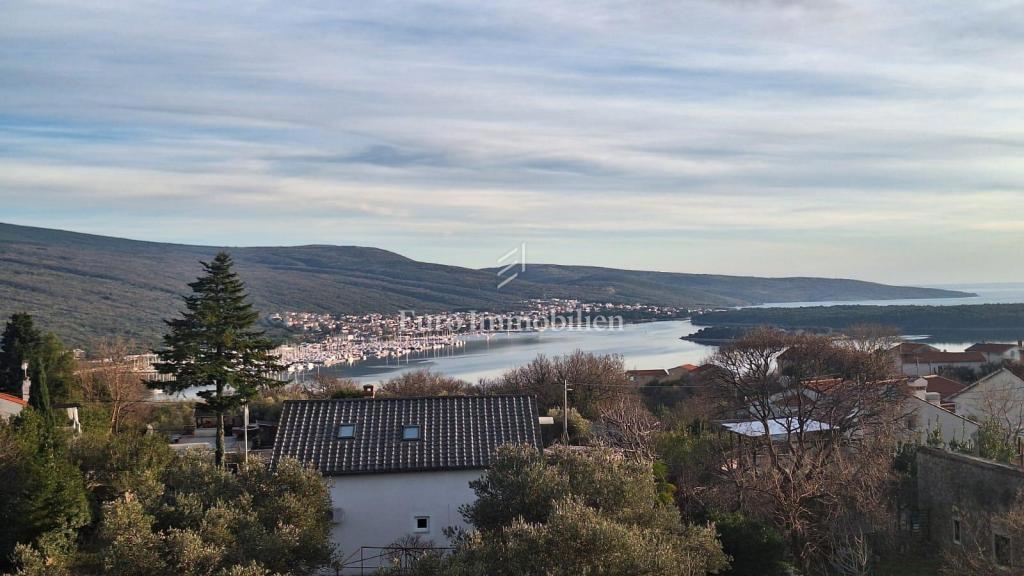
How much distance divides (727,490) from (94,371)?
22.7 m

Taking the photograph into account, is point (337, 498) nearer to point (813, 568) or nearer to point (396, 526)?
point (396, 526)

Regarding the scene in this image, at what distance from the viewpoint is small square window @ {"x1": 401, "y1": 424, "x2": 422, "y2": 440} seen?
1339 cm

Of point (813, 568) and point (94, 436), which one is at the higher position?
point (94, 436)

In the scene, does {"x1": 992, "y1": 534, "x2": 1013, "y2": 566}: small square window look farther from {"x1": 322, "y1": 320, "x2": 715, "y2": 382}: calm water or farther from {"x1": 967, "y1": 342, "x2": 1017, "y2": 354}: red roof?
{"x1": 967, "y1": 342, "x2": 1017, "y2": 354}: red roof

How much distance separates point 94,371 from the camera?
2961 centimetres

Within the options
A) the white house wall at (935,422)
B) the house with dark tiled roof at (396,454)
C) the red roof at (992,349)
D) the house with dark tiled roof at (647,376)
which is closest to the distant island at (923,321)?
the red roof at (992,349)

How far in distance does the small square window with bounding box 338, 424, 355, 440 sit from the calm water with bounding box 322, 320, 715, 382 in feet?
128

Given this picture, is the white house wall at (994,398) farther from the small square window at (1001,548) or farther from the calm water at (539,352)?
the calm water at (539,352)

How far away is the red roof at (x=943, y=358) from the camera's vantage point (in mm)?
47156

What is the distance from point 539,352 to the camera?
7444 cm

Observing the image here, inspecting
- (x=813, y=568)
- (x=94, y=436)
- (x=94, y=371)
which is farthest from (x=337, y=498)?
(x=94, y=371)

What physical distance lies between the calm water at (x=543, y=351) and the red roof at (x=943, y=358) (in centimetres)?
1105

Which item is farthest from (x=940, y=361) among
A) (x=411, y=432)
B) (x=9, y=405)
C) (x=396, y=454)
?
(x=9, y=405)

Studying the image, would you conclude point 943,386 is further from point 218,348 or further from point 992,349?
point 218,348
